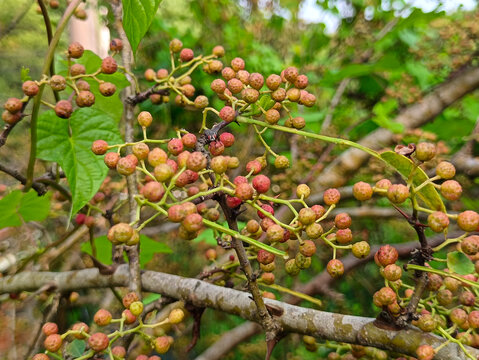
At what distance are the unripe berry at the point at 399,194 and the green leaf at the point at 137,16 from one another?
0.53 meters

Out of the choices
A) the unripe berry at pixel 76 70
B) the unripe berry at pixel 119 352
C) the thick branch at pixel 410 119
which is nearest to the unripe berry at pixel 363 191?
the unripe berry at pixel 119 352

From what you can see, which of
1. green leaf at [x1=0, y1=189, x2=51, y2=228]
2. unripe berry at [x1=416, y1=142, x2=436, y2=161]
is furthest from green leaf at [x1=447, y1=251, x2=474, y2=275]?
green leaf at [x1=0, y1=189, x2=51, y2=228]

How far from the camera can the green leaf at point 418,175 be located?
0.58m

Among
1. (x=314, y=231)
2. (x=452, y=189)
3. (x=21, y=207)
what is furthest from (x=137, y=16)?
(x=21, y=207)

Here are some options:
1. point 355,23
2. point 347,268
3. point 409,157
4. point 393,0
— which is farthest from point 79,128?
point 393,0

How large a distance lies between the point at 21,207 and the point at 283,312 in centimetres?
87

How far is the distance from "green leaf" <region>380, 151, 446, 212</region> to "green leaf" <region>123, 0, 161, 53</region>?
495 millimetres

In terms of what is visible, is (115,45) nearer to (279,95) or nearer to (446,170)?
(279,95)

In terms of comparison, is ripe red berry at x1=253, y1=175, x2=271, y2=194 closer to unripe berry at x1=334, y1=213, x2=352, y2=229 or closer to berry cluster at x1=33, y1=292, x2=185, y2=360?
unripe berry at x1=334, y1=213, x2=352, y2=229

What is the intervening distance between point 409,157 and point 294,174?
1.34 meters

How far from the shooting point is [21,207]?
3.99 feet

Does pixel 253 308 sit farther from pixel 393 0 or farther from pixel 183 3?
pixel 183 3

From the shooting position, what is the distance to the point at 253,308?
0.78 m

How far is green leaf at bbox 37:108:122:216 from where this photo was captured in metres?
0.98
